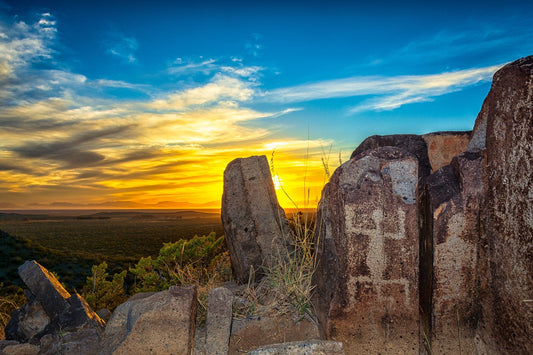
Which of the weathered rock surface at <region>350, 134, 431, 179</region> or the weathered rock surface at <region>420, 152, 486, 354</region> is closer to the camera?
the weathered rock surface at <region>420, 152, 486, 354</region>

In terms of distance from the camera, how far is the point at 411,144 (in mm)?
4207

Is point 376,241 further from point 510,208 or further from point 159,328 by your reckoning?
point 159,328

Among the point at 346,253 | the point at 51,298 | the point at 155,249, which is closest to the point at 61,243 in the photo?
→ the point at 155,249

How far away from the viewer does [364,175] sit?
329 centimetres

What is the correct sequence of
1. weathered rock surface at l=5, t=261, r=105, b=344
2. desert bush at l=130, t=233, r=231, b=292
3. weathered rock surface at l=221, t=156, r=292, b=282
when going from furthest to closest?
1. desert bush at l=130, t=233, r=231, b=292
2. weathered rock surface at l=221, t=156, r=292, b=282
3. weathered rock surface at l=5, t=261, r=105, b=344

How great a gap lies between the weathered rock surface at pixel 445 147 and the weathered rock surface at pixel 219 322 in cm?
254

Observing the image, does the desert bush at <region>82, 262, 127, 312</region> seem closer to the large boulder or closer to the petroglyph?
the petroglyph

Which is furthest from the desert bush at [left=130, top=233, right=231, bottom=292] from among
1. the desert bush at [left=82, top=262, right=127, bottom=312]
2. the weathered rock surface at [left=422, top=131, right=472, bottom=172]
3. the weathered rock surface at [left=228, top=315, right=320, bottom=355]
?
the weathered rock surface at [left=422, top=131, right=472, bottom=172]

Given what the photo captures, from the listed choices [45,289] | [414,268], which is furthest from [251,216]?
[414,268]

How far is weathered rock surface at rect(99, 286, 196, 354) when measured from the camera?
331cm

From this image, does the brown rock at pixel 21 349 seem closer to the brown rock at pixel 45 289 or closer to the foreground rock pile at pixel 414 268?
the brown rock at pixel 45 289

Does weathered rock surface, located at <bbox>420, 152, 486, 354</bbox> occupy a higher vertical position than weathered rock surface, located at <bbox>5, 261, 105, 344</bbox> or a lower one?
higher

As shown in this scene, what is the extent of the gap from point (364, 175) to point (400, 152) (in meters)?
0.39

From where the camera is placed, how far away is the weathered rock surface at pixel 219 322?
11.3ft
